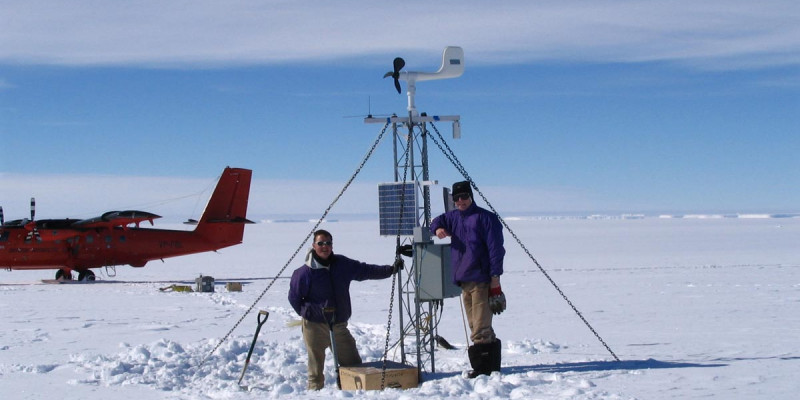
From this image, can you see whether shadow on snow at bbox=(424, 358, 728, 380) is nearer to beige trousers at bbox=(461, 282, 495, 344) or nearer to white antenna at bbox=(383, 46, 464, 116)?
beige trousers at bbox=(461, 282, 495, 344)

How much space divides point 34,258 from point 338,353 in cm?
1873

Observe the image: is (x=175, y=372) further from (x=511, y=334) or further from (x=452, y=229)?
(x=511, y=334)

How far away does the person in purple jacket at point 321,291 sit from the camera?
737 centimetres

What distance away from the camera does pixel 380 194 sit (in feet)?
27.5

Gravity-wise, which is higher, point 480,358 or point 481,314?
point 481,314

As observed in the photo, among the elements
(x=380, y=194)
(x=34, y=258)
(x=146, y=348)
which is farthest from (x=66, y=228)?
(x=380, y=194)

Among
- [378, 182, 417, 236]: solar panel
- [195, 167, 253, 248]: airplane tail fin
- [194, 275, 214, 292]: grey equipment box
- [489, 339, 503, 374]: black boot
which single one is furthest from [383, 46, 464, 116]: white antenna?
[195, 167, 253, 248]: airplane tail fin

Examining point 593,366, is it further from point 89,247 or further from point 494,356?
point 89,247

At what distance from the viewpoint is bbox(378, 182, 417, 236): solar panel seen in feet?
26.3

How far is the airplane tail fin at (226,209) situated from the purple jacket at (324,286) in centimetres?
1790

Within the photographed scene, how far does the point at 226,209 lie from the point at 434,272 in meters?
18.8

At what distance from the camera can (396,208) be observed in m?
8.18

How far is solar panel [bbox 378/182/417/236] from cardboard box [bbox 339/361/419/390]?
141 centimetres

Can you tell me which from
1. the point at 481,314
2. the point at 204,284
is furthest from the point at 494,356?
the point at 204,284
